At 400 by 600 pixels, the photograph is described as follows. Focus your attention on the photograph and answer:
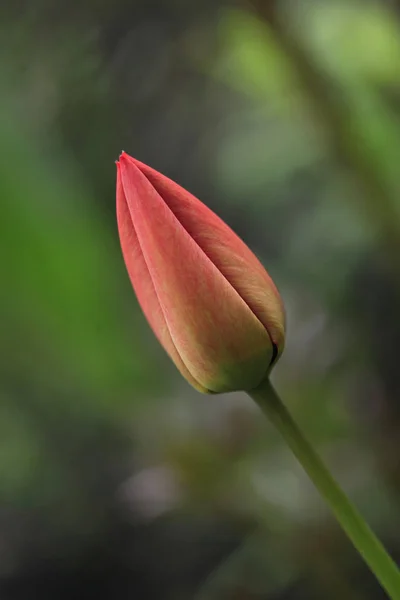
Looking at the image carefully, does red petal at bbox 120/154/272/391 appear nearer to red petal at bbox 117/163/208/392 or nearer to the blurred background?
red petal at bbox 117/163/208/392

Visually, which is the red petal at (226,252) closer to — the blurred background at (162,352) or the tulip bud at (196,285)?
the tulip bud at (196,285)

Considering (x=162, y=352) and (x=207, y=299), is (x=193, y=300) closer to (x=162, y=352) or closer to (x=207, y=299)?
(x=207, y=299)

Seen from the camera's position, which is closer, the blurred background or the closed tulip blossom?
the closed tulip blossom

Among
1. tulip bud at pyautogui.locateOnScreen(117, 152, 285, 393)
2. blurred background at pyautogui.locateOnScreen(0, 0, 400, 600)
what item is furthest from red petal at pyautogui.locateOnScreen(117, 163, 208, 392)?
blurred background at pyautogui.locateOnScreen(0, 0, 400, 600)

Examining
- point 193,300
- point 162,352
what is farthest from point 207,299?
point 162,352

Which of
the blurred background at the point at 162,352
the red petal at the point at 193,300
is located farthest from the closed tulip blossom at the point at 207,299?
the blurred background at the point at 162,352

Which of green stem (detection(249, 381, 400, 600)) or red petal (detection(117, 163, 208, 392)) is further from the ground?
red petal (detection(117, 163, 208, 392))
